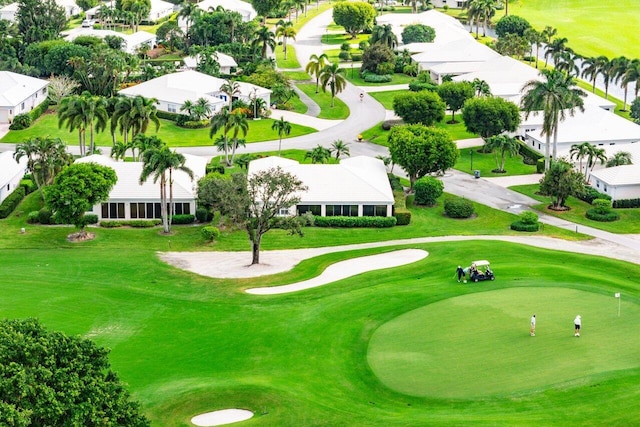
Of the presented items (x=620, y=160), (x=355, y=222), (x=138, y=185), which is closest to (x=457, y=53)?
(x=620, y=160)

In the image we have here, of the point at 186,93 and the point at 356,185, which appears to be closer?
the point at 356,185

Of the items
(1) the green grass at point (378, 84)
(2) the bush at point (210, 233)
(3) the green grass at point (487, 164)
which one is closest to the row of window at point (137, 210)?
(2) the bush at point (210, 233)

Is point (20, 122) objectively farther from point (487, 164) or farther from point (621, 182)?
point (621, 182)

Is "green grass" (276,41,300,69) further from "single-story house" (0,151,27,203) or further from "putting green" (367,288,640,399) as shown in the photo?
"putting green" (367,288,640,399)

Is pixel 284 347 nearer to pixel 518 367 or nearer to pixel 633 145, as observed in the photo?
pixel 518 367

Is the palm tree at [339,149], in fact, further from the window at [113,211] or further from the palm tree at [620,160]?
the palm tree at [620,160]

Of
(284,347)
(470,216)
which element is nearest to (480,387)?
(284,347)
